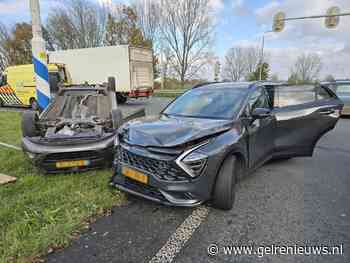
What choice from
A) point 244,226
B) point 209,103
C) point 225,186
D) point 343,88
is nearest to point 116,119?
point 209,103

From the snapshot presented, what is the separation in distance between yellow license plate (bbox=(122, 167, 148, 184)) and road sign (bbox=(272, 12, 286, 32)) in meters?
13.1

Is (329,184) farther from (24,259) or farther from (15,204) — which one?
(15,204)

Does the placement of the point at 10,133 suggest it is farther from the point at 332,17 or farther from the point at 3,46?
the point at 3,46

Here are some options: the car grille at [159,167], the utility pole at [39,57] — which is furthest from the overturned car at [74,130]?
the car grille at [159,167]

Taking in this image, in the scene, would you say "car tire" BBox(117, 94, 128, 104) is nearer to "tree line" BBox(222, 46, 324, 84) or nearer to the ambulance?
the ambulance

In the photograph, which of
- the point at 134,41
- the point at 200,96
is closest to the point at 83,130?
the point at 200,96

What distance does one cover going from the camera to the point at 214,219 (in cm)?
261

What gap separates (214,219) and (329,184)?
2.23 m

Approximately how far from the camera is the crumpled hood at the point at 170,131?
2462 mm

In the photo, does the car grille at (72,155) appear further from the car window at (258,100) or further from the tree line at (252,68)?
the tree line at (252,68)

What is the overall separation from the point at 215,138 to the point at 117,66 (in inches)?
470

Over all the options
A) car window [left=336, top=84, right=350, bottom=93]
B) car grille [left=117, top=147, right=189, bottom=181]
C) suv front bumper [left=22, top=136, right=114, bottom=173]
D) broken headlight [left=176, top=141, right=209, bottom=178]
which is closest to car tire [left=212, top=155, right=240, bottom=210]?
broken headlight [left=176, top=141, right=209, bottom=178]

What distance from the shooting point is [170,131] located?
2613 millimetres

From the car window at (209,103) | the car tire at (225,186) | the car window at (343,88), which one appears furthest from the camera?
the car window at (343,88)
